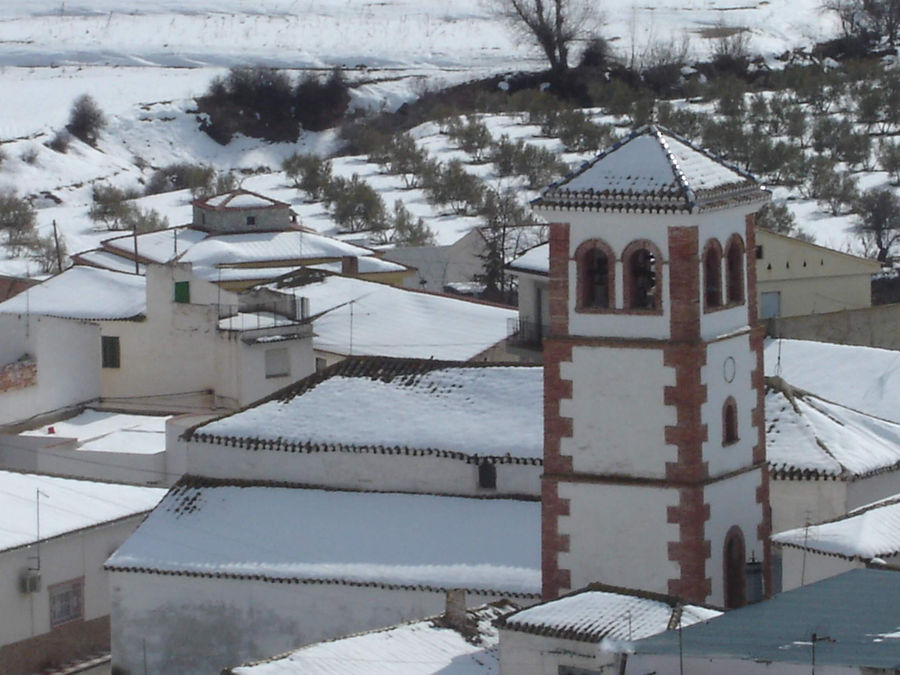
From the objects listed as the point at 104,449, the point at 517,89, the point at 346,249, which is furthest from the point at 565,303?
the point at 517,89

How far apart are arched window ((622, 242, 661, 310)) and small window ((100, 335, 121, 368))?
27.0m

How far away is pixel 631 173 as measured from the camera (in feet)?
109

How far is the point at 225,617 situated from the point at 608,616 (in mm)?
10140

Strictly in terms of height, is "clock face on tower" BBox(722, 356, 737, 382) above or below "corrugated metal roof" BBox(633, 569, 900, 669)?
above

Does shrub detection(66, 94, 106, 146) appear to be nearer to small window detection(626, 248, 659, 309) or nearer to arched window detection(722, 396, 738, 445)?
arched window detection(722, 396, 738, 445)

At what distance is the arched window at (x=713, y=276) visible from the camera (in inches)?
1309

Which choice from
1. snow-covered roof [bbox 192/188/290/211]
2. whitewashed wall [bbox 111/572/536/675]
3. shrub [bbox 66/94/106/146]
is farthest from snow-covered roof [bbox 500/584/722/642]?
shrub [bbox 66/94/106/146]

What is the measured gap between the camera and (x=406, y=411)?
3912 cm

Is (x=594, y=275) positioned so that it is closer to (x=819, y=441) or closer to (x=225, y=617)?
(x=819, y=441)

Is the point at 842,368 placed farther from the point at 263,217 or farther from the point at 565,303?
the point at 263,217

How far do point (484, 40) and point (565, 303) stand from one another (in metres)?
101

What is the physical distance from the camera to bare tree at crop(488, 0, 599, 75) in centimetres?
12462

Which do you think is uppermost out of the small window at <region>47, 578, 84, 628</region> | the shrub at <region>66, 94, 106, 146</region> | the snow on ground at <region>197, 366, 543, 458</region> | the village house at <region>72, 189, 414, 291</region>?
the shrub at <region>66, 94, 106, 146</region>

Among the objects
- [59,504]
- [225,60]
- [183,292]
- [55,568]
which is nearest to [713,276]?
[55,568]
